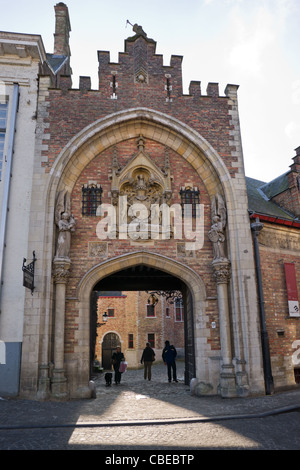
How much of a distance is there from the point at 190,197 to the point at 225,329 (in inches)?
171

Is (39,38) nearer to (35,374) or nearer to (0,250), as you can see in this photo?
(0,250)

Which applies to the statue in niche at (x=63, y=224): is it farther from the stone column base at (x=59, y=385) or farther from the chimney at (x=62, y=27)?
the chimney at (x=62, y=27)

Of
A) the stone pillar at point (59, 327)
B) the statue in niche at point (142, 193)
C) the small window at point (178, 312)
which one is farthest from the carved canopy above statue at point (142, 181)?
the small window at point (178, 312)

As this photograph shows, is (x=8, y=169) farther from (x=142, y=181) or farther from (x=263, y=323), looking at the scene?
(x=263, y=323)

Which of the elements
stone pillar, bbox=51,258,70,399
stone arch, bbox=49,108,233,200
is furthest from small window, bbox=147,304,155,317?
stone pillar, bbox=51,258,70,399

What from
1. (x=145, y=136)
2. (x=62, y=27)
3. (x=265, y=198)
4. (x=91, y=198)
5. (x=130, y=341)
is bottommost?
(x=130, y=341)

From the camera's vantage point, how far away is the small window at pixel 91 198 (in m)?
11.3

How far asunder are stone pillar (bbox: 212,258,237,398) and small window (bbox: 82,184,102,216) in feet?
13.5

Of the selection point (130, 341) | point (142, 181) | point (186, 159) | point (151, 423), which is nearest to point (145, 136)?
point (186, 159)

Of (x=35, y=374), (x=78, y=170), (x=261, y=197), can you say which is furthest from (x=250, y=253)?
(x=35, y=374)

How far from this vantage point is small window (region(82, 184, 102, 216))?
11328 mm

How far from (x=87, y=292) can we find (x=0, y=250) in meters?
2.74

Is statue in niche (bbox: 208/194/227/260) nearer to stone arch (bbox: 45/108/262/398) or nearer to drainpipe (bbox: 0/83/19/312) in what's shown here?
stone arch (bbox: 45/108/262/398)

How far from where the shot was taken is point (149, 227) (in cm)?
1120
